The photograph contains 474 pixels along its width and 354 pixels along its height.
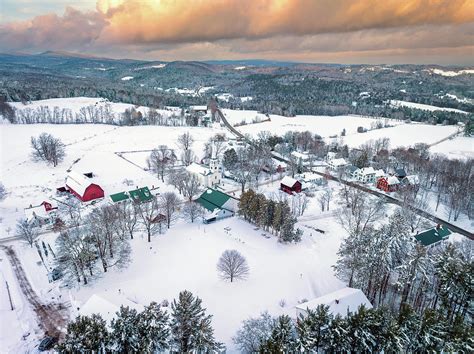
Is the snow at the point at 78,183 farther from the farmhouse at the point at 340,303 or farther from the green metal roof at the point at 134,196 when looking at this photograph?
the farmhouse at the point at 340,303

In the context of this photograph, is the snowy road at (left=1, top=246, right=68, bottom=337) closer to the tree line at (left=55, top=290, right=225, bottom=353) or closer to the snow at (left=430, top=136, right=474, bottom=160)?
the tree line at (left=55, top=290, right=225, bottom=353)

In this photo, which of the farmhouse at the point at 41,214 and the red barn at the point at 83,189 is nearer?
the farmhouse at the point at 41,214

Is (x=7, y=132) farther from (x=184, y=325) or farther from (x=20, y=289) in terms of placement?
(x=184, y=325)

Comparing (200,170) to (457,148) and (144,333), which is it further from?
(457,148)

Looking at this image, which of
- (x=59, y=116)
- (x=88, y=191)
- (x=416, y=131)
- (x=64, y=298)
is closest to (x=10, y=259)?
(x=64, y=298)

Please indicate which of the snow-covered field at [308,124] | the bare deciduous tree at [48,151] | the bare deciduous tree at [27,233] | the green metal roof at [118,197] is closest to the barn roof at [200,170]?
the green metal roof at [118,197]

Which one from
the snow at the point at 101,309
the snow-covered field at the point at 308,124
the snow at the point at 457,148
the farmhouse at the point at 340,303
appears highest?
the snow at the point at 101,309
